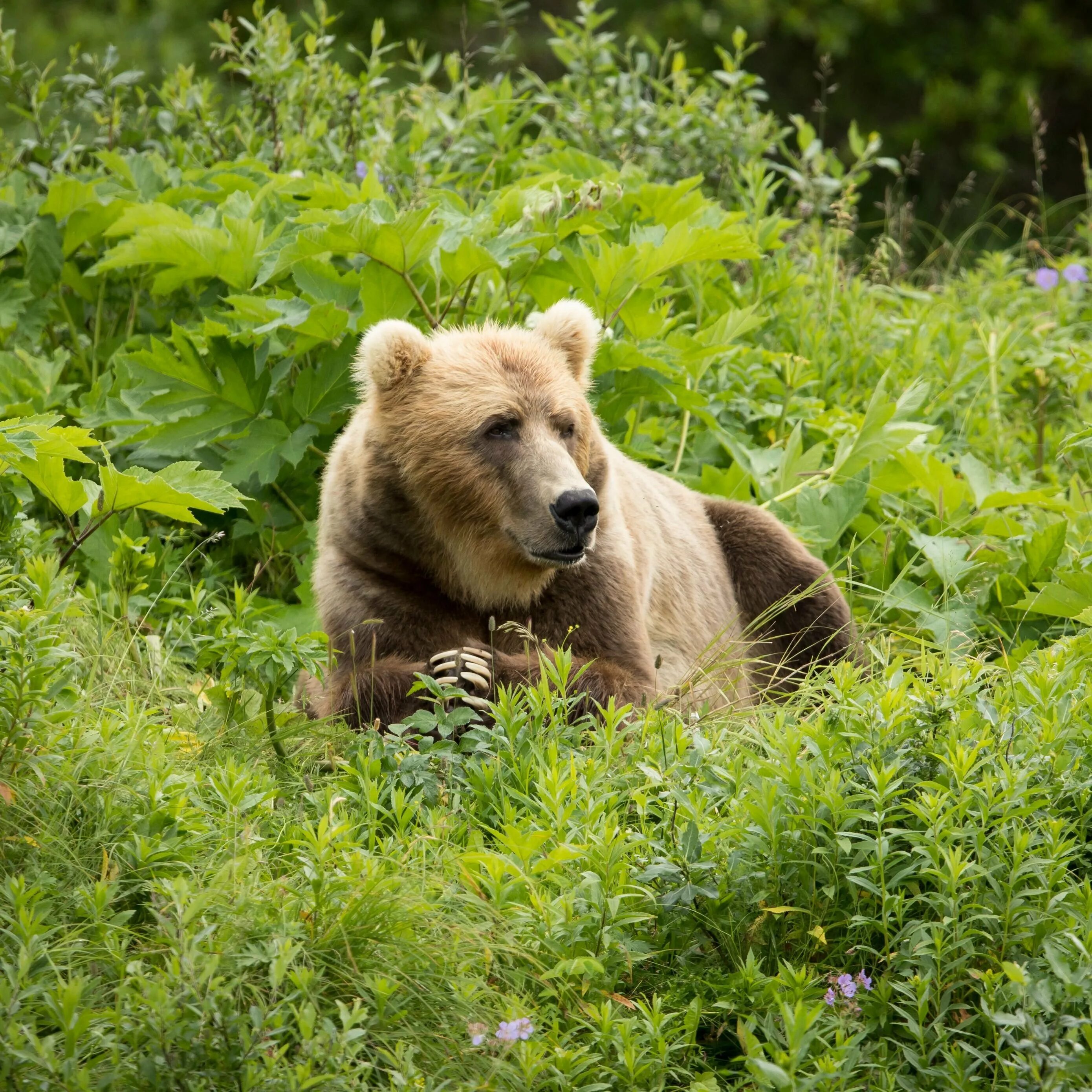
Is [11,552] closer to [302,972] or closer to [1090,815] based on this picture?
[302,972]

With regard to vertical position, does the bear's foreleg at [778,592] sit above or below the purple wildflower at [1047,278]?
below

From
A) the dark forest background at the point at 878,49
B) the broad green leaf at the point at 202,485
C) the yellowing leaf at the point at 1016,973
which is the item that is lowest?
the dark forest background at the point at 878,49

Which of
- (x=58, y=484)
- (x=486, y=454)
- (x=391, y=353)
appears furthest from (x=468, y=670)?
(x=58, y=484)

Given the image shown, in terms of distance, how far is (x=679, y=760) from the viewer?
3.05m

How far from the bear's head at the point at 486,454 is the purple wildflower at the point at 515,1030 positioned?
1614mm

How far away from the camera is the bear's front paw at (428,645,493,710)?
3.57m

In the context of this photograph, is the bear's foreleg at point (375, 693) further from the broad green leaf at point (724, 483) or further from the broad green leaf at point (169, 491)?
the broad green leaf at point (724, 483)

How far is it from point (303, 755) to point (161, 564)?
145cm

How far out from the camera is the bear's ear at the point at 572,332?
424cm

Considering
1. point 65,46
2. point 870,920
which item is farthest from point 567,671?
point 65,46

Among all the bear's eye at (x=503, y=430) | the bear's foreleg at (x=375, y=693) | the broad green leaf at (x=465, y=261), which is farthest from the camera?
the broad green leaf at (x=465, y=261)

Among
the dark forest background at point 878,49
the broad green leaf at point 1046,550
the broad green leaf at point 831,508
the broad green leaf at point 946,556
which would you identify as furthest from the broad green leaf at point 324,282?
the dark forest background at point 878,49

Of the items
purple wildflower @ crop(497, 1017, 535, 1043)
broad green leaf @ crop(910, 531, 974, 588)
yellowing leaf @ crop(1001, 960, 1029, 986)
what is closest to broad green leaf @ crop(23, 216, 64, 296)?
broad green leaf @ crop(910, 531, 974, 588)

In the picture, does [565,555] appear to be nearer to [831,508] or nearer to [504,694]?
[504,694]
